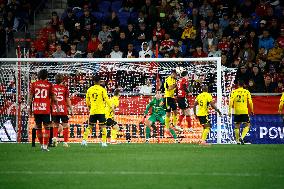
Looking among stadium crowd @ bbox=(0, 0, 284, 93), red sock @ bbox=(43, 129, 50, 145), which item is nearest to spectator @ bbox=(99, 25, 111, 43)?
stadium crowd @ bbox=(0, 0, 284, 93)

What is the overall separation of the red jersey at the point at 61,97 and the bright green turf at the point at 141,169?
2.87 m

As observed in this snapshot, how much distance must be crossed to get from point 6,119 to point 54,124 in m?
3.00

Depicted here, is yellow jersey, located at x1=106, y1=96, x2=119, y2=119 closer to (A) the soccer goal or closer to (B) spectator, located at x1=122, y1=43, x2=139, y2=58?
(A) the soccer goal

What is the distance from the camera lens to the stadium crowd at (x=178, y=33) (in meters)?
25.7

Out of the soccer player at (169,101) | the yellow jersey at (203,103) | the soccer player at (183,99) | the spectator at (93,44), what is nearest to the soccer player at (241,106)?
the yellow jersey at (203,103)

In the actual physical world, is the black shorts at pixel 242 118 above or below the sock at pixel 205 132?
above

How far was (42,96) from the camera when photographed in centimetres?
1842

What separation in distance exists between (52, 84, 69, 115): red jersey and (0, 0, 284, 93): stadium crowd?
5418mm

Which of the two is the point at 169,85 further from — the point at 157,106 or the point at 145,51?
the point at 145,51

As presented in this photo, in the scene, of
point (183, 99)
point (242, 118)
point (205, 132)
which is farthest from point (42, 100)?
point (242, 118)

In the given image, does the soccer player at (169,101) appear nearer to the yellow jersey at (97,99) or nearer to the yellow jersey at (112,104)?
the yellow jersey at (112,104)

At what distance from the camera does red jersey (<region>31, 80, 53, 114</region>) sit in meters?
18.3

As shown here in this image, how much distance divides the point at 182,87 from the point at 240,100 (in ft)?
6.69

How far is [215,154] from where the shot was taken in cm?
1683
